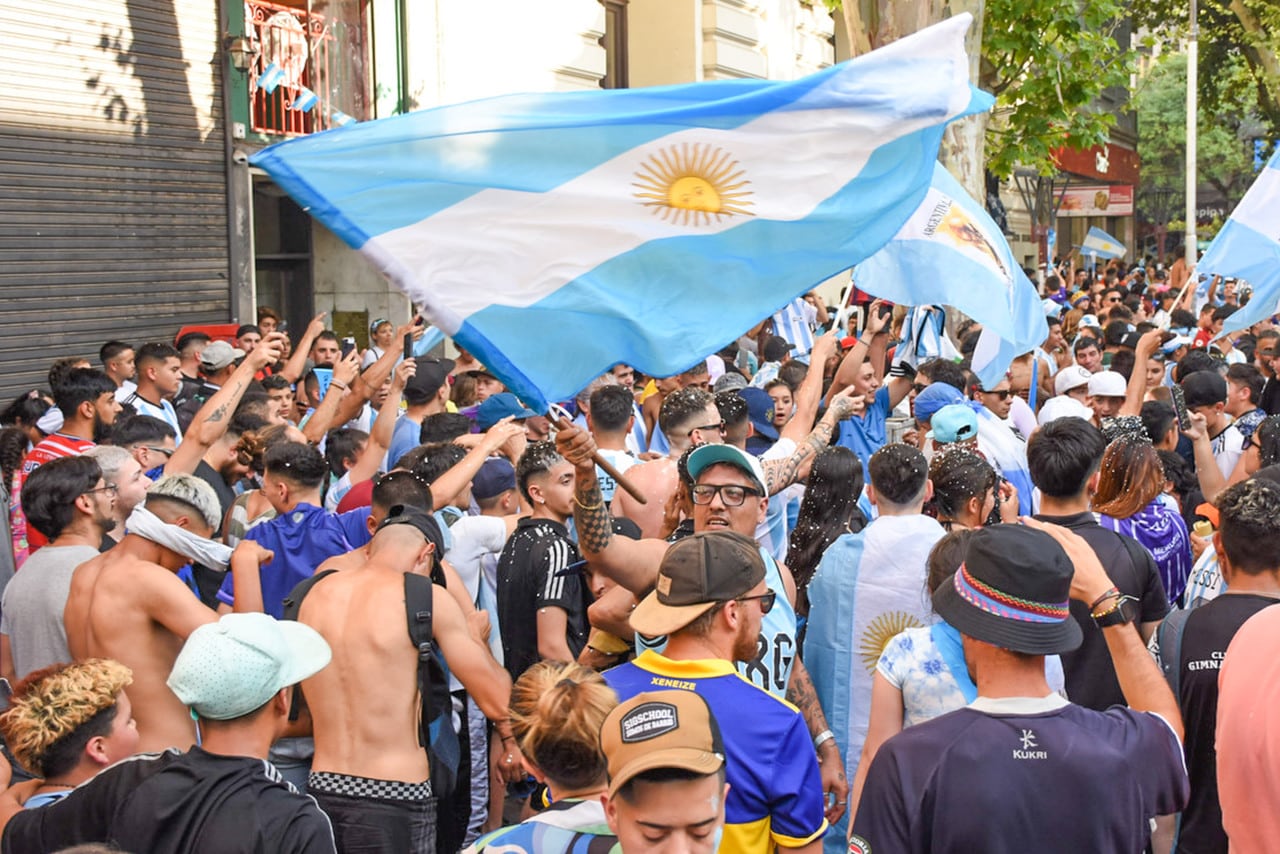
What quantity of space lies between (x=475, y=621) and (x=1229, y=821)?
2890 millimetres

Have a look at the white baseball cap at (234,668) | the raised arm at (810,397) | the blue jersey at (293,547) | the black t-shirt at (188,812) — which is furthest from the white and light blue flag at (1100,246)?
the black t-shirt at (188,812)

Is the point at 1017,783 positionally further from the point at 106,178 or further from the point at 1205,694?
the point at 106,178

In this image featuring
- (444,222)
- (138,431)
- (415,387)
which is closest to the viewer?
(444,222)

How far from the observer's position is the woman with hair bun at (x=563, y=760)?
121 inches

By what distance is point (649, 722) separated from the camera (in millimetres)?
2912

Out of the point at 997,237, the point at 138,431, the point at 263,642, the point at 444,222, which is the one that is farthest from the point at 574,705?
the point at 997,237

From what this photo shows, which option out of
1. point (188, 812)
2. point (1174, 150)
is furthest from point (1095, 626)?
point (1174, 150)

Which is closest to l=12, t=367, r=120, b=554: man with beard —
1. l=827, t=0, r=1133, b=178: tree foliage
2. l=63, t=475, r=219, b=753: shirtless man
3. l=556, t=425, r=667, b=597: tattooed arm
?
l=63, t=475, r=219, b=753: shirtless man

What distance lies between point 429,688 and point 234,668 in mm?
1318

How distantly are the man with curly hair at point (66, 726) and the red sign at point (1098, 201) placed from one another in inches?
1593

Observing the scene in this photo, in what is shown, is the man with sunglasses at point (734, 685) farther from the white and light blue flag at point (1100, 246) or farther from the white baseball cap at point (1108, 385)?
the white and light blue flag at point (1100, 246)

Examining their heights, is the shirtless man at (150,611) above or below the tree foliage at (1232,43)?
below

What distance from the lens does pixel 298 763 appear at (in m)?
5.05

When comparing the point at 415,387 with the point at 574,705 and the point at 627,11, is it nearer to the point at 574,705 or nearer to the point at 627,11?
the point at 574,705
